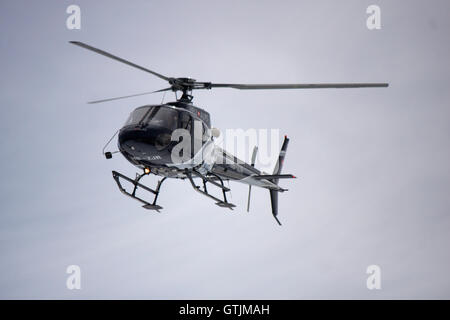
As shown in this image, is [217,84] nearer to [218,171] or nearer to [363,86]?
[218,171]

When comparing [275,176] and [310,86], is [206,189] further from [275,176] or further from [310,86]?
[310,86]

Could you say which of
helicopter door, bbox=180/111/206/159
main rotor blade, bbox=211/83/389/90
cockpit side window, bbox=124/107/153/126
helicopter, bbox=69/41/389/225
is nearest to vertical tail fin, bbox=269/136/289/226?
helicopter, bbox=69/41/389/225

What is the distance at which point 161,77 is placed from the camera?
18312 millimetres

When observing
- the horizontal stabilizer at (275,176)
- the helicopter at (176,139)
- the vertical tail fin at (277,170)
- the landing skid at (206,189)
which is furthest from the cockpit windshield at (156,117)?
the vertical tail fin at (277,170)

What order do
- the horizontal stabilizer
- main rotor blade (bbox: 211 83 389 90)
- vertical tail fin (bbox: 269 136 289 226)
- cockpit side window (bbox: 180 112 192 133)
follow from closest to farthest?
1. main rotor blade (bbox: 211 83 389 90)
2. cockpit side window (bbox: 180 112 192 133)
3. the horizontal stabilizer
4. vertical tail fin (bbox: 269 136 289 226)

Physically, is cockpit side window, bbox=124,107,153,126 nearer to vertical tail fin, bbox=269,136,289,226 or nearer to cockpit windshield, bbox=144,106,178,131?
cockpit windshield, bbox=144,106,178,131

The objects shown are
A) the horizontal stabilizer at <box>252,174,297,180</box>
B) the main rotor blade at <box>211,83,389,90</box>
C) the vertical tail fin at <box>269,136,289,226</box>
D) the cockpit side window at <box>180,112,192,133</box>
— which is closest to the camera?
the main rotor blade at <box>211,83,389,90</box>

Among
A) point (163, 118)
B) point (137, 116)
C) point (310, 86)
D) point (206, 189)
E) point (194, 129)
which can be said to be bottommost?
point (206, 189)

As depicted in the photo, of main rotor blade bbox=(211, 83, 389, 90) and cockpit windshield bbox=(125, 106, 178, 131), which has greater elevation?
main rotor blade bbox=(211, 83, 389, 90)

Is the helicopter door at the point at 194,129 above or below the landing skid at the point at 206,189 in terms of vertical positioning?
above

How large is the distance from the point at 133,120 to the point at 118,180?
9.71 ft

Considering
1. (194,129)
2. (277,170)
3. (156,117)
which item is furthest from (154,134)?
(277,170)

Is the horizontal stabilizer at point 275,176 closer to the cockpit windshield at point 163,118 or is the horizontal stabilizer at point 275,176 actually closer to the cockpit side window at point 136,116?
the cockpit windshield at point 163,118

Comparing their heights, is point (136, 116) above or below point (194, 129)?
above
